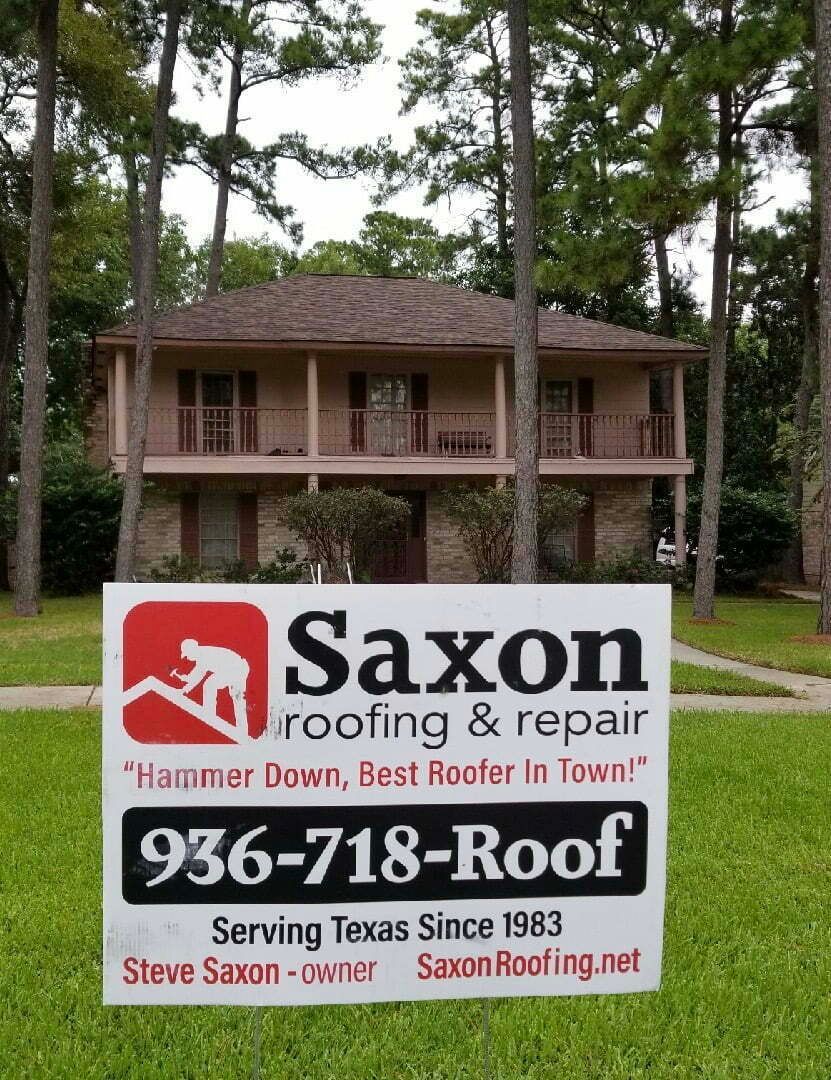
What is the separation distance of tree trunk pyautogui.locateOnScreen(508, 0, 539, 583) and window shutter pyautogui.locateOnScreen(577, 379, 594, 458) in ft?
32.2

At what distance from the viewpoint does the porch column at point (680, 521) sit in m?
22.9

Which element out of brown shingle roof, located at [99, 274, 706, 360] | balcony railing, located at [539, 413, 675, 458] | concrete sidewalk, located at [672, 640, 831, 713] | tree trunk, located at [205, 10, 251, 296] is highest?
tree trunk, located at [205, 10, 251, 296]

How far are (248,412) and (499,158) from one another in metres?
13.6

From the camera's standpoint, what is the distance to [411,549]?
2359 cm

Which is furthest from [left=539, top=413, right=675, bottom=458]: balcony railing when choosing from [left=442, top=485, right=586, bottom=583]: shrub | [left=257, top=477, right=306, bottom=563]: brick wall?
[left=257, top=477, right=306, bottom=563]: brick wall

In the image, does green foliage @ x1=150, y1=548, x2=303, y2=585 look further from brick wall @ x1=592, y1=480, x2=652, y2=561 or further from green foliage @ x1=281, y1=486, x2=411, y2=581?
brick wall @ x1=592, y1=480, x2=652, y2=561

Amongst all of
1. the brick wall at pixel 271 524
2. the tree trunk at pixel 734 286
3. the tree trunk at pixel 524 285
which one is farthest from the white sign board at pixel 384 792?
the tree trunk at pixel 734 286

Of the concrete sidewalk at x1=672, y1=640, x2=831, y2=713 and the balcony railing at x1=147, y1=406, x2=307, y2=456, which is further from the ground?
the balcony railing at x1=147, y1=406, x2=307, y2=456

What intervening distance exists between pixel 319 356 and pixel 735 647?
13173 millimetres

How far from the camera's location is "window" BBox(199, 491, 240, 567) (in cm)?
2286

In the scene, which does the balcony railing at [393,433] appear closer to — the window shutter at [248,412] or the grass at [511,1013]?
the window shutter at [248,412]

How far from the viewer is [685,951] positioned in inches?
150

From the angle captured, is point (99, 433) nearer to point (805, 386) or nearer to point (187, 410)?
point (187, 410)

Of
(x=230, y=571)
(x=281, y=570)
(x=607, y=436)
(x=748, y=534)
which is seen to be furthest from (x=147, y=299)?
(x=748, y=534)
